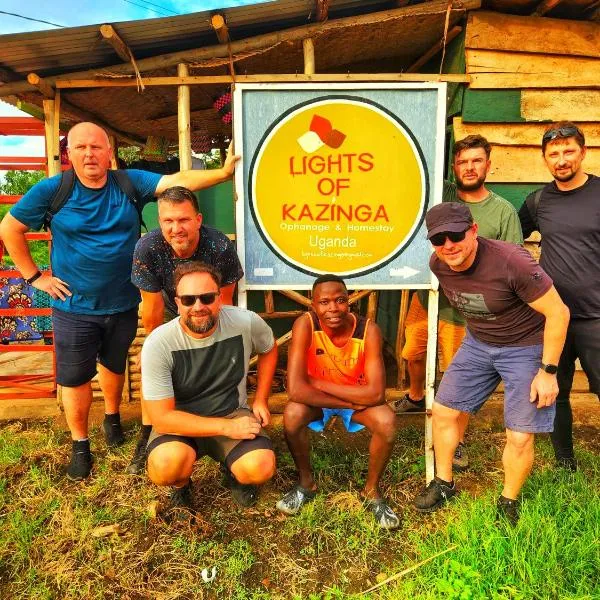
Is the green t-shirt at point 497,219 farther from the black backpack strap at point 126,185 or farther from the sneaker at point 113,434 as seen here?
the sneaker at point 113,434

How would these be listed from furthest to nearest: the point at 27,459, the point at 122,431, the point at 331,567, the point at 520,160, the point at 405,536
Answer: the point at 520,160
the point at 122,431
the point at 27,459
the point at 405,536
the point at 331,567

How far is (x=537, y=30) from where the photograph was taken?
3.93m

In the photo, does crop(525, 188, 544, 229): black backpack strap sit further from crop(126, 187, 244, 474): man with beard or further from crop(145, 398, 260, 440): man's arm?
crop(145, 398, 260, 440): man's arm

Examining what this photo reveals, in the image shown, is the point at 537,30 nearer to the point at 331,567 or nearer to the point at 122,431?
the point at 331,567

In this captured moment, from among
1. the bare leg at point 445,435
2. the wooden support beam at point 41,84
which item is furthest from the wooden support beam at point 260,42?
the bare leg at point 445,435

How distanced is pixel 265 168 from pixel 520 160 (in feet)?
7.98

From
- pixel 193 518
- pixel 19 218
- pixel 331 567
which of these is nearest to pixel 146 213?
pixel 19 218

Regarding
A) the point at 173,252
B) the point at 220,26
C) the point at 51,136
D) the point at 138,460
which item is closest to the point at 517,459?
the point at 173,252

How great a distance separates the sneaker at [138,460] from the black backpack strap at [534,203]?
3017 millimetres

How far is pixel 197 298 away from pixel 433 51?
3.46m

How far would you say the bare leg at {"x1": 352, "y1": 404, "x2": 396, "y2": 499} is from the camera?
274 centimetres

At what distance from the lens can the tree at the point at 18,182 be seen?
66.4 feet

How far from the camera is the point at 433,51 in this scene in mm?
4398

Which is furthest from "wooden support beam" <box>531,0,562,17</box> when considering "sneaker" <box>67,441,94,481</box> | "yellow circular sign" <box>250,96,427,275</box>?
"sneaker" <box>67,441,94,481</box>
